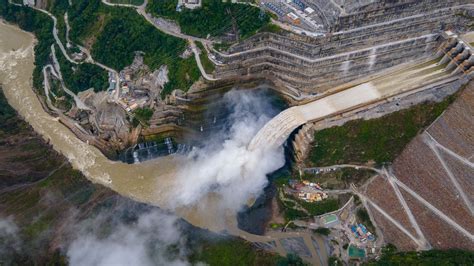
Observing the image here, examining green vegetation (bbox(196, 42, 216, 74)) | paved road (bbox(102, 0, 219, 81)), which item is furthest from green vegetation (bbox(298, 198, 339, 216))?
green vegetation (bbox(196, 42, 216, 74))

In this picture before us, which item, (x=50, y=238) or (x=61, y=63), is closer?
(x=50, y=238)

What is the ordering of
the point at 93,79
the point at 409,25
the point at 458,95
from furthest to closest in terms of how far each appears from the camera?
the point at 93,79 → the point at 409,25 → the point at 458,95

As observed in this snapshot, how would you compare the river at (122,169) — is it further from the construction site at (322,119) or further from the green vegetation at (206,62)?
the green vegetation at (206,62)

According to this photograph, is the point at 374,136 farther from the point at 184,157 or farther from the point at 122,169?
the point at 122,169

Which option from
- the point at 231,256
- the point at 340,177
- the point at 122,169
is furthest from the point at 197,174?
the point at 340,177

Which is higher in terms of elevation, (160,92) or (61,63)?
(160,92)

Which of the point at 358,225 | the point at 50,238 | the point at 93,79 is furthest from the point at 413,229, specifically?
the point at 93,79

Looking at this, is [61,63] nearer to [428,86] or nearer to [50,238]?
[50,238]

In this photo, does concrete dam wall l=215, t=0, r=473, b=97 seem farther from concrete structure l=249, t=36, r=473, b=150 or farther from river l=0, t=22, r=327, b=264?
river l=0, t=22, r=327, b=264
